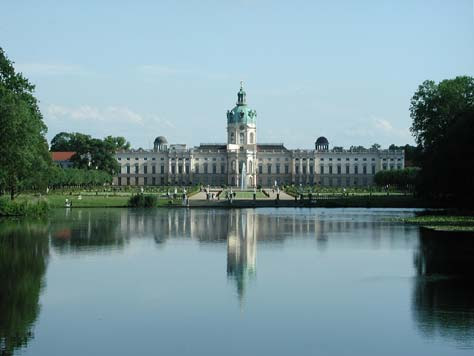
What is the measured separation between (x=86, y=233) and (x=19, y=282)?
10.3 meters

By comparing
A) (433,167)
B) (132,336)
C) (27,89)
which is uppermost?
(27,89)

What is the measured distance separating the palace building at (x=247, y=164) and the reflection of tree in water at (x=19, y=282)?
8257 centimetres

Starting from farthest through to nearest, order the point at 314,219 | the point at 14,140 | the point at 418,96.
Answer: the point at 418,96, the point at 314,219, the point at 14,140

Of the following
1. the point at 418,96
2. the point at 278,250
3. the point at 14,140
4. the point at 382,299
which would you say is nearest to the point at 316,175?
the point at 418,96

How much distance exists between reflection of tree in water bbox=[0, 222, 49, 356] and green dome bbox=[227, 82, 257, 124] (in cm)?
8474

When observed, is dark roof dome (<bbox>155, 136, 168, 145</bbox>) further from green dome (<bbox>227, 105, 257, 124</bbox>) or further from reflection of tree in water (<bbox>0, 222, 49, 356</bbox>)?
reflection of tree in water (<bbox>0, 222, 49, 356</bbox>)

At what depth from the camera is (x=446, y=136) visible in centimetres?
3562

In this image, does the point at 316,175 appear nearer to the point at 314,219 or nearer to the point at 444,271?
the point at 314,219

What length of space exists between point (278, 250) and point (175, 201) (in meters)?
25.7

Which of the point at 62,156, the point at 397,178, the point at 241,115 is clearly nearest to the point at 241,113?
the point at 241,115

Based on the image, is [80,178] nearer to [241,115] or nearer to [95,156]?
[95,156]

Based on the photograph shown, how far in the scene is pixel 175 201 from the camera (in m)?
46.1

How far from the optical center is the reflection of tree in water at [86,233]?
2136 centimetres

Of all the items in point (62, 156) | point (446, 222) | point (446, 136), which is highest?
point (62, 156)
